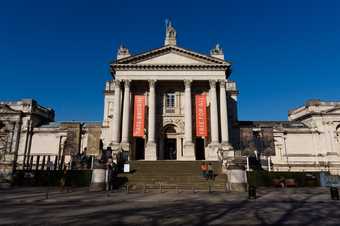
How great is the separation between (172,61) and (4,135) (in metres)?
26.6

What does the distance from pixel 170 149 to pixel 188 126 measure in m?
5.12

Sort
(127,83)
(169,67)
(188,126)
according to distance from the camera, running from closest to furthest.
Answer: (188,126) → (127,83) → (169,67)

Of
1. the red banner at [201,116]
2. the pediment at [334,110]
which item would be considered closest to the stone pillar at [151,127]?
the red banner at [201,116]

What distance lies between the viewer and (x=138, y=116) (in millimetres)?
32594

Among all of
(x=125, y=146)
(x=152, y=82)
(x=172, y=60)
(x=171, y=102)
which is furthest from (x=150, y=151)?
(x=172, y=60)

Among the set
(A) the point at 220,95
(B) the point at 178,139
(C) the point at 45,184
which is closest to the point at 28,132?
(C) the point at 45,184

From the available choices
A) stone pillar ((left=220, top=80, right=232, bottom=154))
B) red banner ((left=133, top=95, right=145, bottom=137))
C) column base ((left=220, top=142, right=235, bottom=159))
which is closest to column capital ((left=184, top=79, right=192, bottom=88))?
stone pillar ((left=220, top=80, right=232, bottom=154))

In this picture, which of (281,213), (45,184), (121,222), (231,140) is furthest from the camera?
(231,140)

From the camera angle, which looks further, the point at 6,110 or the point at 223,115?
the point at 6,110

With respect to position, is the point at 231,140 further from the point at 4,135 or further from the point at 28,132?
the point at 4,135

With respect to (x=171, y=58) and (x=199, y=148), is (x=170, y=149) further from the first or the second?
(x=171, y=58)

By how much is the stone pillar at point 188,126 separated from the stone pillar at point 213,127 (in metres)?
2.07

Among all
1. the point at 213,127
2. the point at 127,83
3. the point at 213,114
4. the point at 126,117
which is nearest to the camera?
the point at 213,127

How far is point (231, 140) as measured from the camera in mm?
37188
